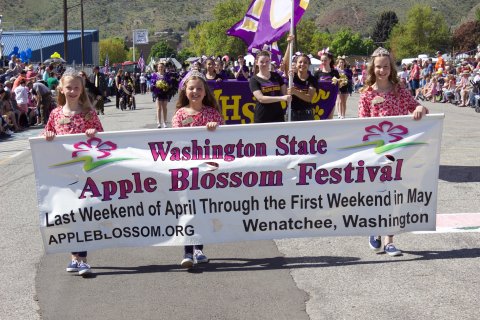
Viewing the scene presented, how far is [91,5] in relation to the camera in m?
161

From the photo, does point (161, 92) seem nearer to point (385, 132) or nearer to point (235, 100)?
point (235, 100)

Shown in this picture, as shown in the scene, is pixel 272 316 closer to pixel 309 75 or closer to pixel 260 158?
pixel 260 158

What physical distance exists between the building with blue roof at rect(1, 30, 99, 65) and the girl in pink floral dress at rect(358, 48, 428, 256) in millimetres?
66264

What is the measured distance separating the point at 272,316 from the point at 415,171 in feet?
7.17

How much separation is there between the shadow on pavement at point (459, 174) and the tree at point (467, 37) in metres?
99.8

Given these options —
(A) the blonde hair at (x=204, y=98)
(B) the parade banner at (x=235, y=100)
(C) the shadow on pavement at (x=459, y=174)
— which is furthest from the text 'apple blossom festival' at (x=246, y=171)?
(B) the parade banner at (x=235, y=100)

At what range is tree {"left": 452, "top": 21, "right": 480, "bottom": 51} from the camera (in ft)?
361

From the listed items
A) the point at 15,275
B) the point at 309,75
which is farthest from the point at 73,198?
the point at 309,75

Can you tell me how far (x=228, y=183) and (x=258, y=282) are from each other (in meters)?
0.92

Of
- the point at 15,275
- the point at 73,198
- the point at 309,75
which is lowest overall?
the point at 15,275

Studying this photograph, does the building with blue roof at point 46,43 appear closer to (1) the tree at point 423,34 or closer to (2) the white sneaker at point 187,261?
(1) the tree at point 423,34

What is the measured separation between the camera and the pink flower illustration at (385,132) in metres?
6.94

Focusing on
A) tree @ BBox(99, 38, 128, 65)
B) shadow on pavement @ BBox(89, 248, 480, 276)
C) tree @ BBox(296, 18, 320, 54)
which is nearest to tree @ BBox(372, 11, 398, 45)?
tree @ BBox(296, 18, 320, 54)

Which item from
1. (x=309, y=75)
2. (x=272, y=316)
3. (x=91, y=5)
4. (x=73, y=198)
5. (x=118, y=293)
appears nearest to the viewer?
(x=272, y=316)
